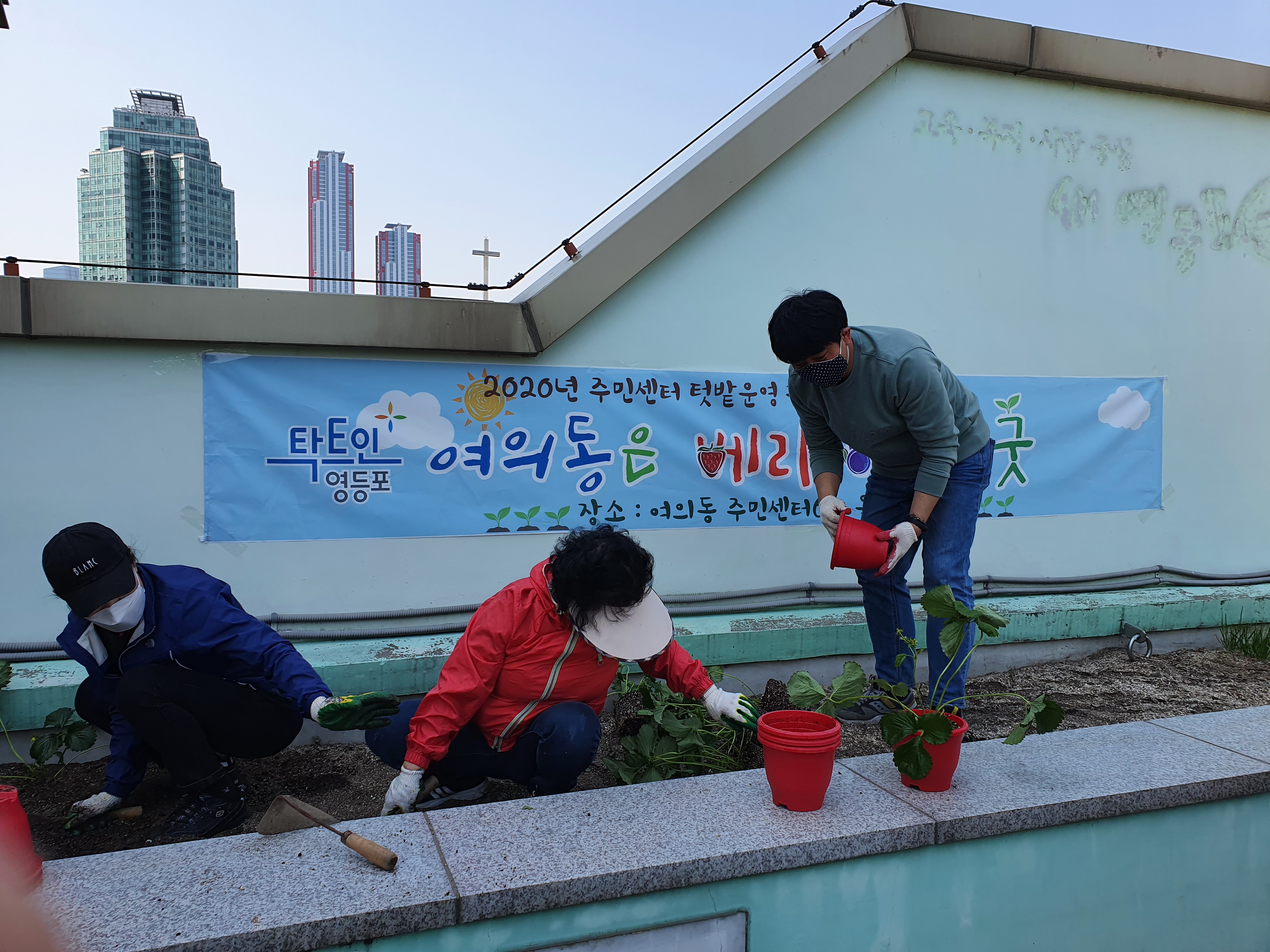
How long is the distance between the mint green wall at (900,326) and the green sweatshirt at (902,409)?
1.09 m

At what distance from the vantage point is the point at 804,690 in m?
2.18

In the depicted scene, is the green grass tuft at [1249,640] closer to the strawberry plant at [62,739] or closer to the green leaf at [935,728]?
the green leaf at [935,728]

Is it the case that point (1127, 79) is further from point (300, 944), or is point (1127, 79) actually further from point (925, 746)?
point (300, 944)

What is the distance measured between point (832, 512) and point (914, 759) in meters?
0.94

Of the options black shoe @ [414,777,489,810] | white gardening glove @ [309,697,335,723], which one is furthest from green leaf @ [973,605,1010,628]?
white gardening glove @ [309,697,335,723]

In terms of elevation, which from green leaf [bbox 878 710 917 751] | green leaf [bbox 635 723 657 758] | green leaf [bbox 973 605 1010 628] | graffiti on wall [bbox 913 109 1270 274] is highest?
graffiti on wall [bbox 913 109 1270 274]

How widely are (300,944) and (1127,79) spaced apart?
5056mm

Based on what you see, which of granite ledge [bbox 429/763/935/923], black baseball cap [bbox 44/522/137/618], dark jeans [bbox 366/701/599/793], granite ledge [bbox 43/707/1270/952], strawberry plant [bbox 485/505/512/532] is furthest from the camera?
strawberry plant [bbox 485/505/512/532]

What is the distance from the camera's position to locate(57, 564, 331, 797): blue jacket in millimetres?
2336

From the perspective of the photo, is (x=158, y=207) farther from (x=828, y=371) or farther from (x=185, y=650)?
(x=828, y=371)

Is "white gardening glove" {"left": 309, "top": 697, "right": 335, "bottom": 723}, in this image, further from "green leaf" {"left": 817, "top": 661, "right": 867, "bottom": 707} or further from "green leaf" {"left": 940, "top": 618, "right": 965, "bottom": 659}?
"green leaf" {"left": 940, "top": 618, "right": 965, "bottom": 659}

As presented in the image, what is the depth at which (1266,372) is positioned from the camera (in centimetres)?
478

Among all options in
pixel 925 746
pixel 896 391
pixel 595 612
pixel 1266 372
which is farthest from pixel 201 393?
pixel 1266 372

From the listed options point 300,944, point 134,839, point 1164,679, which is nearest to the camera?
point 300,944
